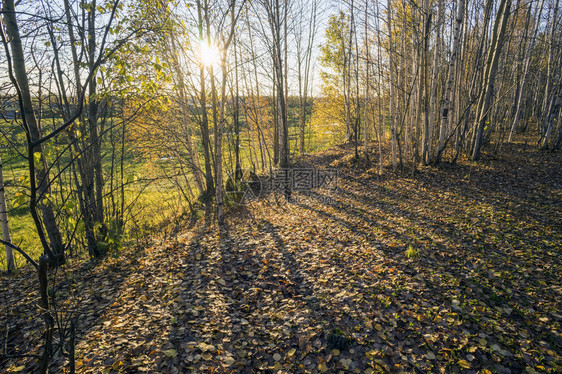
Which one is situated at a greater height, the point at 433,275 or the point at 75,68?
the point at 75,68

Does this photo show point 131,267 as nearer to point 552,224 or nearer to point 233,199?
point 233,199

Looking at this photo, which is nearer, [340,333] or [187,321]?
[340,333]

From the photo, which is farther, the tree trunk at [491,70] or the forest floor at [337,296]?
the tree trunk at [491,70]

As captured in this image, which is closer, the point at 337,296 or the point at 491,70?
the point at 337,296

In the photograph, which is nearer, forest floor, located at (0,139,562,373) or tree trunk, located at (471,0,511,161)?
forest floor, located at (0,139,562,373)

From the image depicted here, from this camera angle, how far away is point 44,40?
14.3ft

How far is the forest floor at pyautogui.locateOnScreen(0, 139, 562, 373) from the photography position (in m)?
3.16

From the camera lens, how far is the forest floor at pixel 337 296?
10.4ft

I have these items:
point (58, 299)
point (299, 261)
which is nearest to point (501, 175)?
point (299, 261)

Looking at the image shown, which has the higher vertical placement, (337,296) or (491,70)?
(491,70)

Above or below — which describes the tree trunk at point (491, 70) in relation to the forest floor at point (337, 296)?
above

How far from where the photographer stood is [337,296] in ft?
14.0

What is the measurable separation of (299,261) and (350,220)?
97.8 inches

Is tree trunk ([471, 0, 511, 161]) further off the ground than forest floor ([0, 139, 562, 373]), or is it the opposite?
tree trunk ([471, 0, 511, 161])
